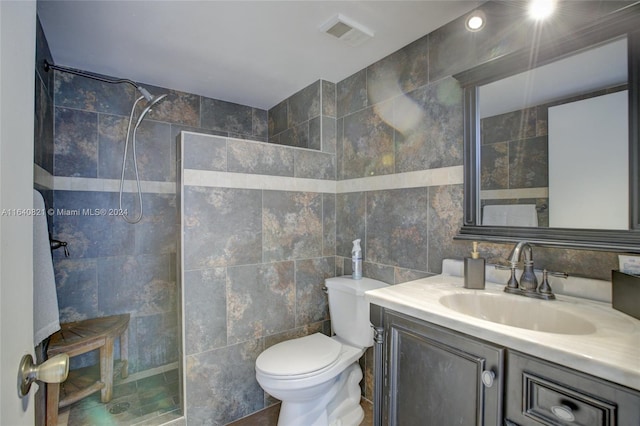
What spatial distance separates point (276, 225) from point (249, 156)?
508 millimetres

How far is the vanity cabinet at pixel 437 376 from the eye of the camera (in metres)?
0.90

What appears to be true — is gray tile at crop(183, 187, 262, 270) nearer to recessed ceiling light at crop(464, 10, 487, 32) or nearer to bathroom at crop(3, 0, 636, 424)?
bathroom at crop(3, 0, 636, 424)

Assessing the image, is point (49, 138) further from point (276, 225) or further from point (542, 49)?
point (542, 49)

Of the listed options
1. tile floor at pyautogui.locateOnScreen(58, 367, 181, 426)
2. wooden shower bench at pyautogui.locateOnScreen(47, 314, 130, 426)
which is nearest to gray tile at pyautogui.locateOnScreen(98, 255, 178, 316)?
wooden shower bench at pyautogui.locateOnScreen(47, 314, 130, 426)

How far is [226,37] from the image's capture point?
5.77ft

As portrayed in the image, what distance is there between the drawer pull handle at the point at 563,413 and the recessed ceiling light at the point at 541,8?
146 cm

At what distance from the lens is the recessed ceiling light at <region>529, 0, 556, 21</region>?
125 cm

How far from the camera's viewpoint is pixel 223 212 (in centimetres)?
190

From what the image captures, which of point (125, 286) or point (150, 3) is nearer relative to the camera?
point (150, 3)

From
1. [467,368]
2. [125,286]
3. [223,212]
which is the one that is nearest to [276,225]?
[223,212]

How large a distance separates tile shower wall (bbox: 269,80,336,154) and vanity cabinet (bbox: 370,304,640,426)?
150 centimetres

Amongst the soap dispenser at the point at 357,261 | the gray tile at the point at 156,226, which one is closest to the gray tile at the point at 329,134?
the soap dispenser at the point at 357,261

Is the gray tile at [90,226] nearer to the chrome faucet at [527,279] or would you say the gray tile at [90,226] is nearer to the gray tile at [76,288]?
the gray tile at [76,288]

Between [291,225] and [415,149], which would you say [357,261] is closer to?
[291,225]
